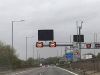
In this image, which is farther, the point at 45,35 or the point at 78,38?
the point at 78,38

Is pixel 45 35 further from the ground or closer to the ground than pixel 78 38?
further from the ground

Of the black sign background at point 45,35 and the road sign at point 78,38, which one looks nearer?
the black sign background at point 45,35

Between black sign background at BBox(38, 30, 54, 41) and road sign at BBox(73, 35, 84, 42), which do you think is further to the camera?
road sign at BBox(73, 35, 84, 42)

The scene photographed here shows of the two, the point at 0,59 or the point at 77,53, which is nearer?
the point at 77,53

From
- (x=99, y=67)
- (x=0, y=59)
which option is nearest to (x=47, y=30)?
(x=99, y=67)

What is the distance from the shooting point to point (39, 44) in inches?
2778

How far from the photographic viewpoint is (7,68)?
68.1 m

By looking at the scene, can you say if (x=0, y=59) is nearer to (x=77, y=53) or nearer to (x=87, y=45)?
(x=87, y=45)

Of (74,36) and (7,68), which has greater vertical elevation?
(74,36)

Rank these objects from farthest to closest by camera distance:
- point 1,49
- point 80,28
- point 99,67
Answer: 1. point 1,49
2. point 80,28
3. point 99,67

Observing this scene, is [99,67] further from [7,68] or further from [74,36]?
[74,36]

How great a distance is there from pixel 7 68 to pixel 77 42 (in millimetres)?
16454

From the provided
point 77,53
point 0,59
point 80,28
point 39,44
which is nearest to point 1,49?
point 0,59

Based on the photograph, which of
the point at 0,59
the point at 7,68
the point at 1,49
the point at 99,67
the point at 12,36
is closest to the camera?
the point at 99,67
